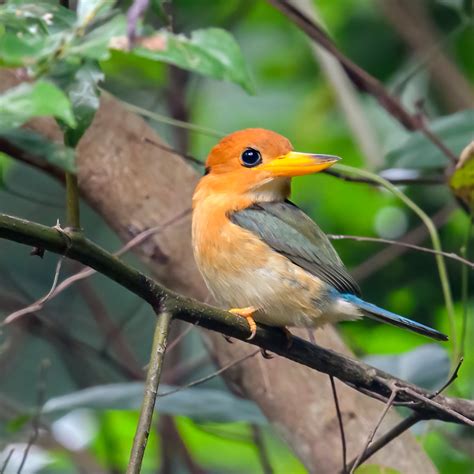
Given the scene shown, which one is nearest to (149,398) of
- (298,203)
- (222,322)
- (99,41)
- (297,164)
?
(222,322)

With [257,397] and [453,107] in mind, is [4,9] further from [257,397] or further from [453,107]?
[453,107]

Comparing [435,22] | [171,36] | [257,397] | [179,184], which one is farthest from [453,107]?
[171,36]

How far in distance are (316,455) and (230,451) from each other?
181cm

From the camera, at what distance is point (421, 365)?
264 centimetres

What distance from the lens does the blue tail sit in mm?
1991

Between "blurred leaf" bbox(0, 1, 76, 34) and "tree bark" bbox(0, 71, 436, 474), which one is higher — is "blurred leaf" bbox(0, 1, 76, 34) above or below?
below

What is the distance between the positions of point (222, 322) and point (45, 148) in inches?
22.8

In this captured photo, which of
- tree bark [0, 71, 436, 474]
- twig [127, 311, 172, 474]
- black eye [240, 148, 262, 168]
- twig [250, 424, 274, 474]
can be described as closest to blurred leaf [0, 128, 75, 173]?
twig [127, 311, 172, 474]

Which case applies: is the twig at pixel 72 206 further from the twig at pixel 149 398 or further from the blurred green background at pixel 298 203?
the blurred green background at pixel 298 203

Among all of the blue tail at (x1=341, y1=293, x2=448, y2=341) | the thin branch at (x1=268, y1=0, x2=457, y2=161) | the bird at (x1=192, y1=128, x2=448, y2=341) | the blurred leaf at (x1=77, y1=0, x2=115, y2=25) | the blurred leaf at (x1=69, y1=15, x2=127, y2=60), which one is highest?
the thin branch at (x1=268, y1=0, x2=457, y2=161)

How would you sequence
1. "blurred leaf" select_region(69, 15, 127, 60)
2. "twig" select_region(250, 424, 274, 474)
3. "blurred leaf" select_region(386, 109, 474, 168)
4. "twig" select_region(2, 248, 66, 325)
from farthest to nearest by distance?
1. "twig" select_region(250, 424, 274, 474)
2. "blurred leaf" select_region(386, 109, 474, 168)
3. "twig" select_region(2, 248, 66, 325)
4. "blurred leaf" select_region(69, 15, 127, 60)

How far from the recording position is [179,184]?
9.12 ft

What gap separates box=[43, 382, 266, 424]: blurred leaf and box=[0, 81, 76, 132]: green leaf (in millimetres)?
1577

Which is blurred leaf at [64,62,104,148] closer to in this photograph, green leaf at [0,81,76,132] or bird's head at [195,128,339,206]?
green leaf at [0,81,76,132]
